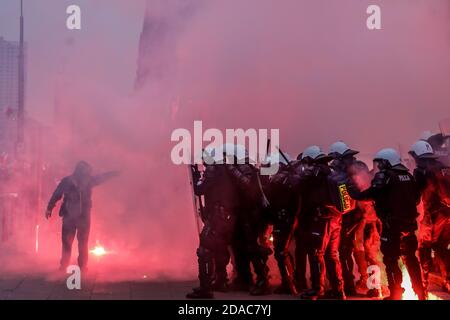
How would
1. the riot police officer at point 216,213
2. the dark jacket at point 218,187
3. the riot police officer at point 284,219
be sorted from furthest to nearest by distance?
the riot police officer at point 284,219 < the dark jacket at point 218,187 < the riot police officer at point 216,213

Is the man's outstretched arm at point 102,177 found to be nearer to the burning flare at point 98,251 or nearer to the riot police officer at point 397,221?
the burning flare at point 98,251

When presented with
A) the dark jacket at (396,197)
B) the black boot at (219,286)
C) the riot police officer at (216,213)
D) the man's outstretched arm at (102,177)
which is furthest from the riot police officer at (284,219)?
the man's outstretched arm at (102,177)

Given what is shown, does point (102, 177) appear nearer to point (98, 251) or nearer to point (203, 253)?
point (98, 251)

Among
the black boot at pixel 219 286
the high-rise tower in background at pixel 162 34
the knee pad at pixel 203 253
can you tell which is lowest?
the black boot at pixel 219 286

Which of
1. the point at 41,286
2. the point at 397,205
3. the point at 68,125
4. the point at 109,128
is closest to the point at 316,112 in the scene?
the point at 109,128

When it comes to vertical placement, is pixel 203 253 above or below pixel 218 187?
below

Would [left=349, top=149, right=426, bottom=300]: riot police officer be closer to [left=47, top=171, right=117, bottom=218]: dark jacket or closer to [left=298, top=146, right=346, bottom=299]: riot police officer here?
[left=298, top=146, right=346, bottom=299]: riot police officer

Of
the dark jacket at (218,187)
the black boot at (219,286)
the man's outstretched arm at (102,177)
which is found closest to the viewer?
the dark jacket at (218,187)

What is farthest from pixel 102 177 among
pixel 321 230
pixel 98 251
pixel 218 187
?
pixel 321 230

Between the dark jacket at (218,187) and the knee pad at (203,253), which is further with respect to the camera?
the dark jacket at (218,187)

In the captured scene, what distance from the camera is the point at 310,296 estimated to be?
5.53m

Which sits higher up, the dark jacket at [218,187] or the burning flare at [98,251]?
the dark jacket at [218,187]

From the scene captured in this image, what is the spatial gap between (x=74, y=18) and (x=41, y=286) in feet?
15.3

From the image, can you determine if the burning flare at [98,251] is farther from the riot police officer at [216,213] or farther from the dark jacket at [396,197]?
the dark jacket at [396,197]
